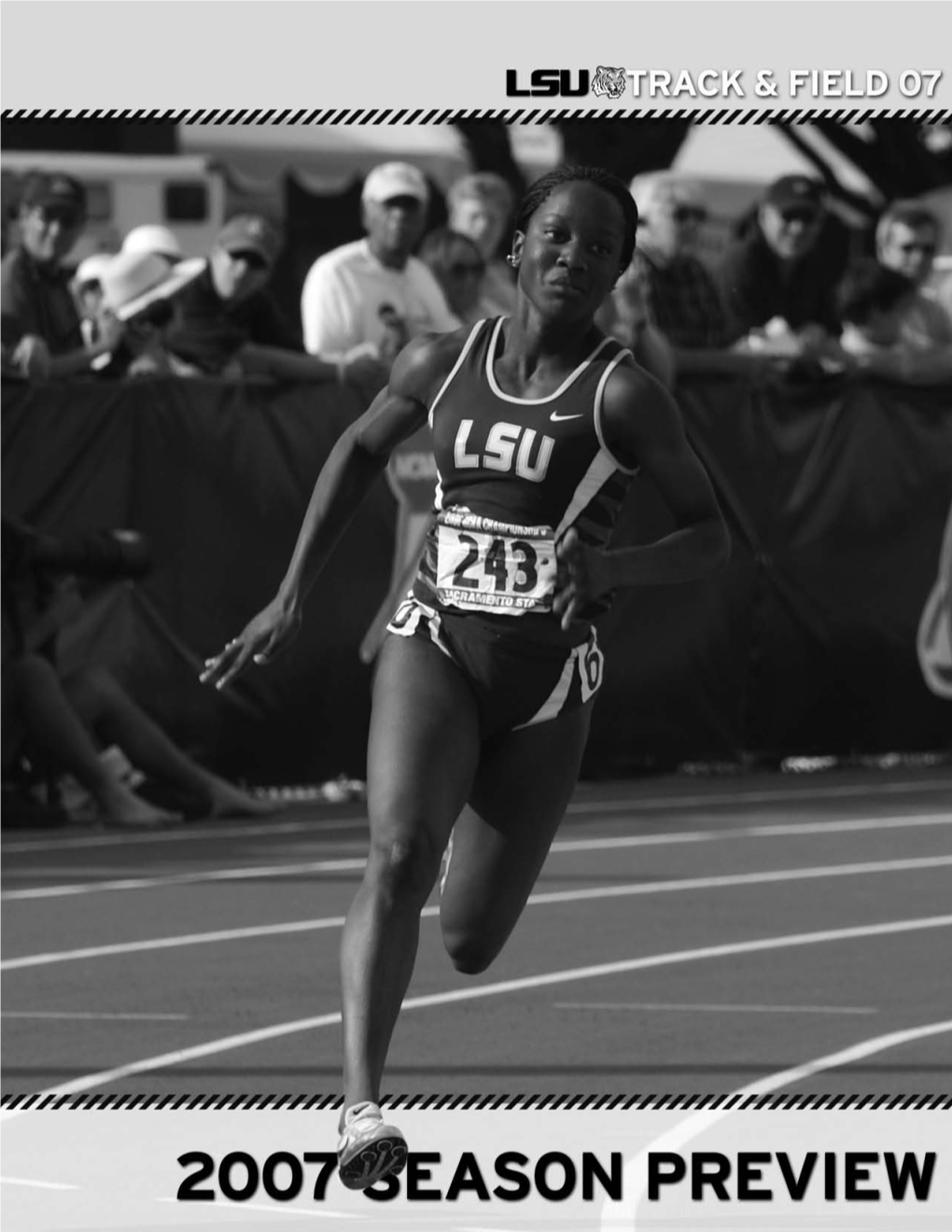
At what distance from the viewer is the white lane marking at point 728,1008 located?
958cm

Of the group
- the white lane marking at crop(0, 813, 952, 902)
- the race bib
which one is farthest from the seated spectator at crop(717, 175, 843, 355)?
the race bib

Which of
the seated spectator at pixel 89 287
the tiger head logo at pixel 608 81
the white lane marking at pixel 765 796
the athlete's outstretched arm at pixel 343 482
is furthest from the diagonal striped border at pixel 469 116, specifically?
the athlete's outstretched arm at pixel 343 482

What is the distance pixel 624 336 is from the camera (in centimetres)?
1532

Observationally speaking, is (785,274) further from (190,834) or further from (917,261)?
(190,834)

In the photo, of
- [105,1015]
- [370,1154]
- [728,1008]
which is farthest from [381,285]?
[370,1154]

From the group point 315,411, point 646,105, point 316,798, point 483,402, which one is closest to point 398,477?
point 315,411

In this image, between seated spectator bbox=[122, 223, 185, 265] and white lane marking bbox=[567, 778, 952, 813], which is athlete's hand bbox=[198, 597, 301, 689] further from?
seated spectator bbox=[122, 223, 185, 265]

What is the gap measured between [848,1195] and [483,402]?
2.01m

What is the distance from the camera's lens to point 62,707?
13.9 metres

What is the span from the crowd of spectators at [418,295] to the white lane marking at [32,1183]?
7388 mm

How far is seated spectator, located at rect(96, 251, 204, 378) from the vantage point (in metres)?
14.7

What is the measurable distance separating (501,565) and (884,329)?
11.3 meters

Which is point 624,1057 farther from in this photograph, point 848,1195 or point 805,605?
point 805,605

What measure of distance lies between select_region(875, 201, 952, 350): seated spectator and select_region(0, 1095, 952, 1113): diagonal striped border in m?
10.2
